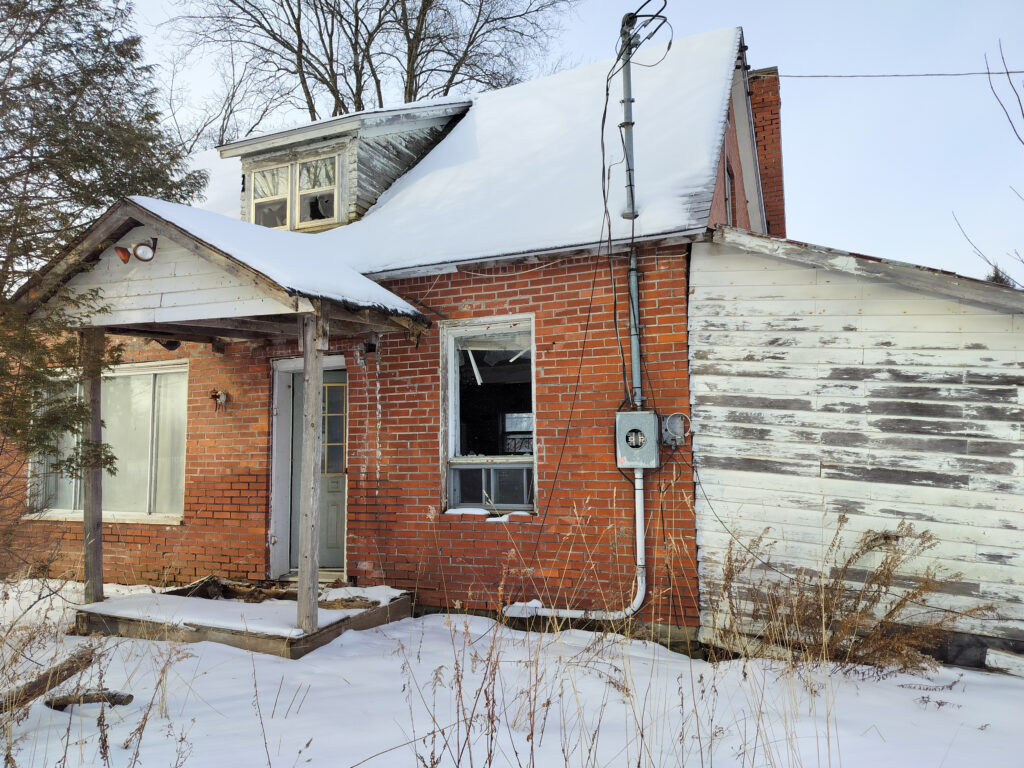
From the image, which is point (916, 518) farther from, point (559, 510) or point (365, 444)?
point (365, 444)

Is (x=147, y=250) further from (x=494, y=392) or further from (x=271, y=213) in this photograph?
(x=271, y=213)

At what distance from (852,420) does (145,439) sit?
7.90 metres

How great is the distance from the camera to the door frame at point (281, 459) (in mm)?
7238

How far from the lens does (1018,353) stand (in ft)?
15.2

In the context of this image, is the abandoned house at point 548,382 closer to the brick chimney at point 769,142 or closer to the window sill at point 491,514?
the window sill at point 491,514

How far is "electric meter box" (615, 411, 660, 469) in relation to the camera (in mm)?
5281

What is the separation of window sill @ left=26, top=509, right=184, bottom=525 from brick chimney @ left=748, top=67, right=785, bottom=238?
10.2 m

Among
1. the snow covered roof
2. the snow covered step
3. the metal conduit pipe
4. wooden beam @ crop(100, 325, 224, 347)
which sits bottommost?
the snow covered step

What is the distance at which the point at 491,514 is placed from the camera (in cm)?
616

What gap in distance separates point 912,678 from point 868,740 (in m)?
1.39

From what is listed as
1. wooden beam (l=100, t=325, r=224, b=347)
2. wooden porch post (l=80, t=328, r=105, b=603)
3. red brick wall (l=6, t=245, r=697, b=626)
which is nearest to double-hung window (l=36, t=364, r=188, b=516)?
red brick wall (l=6, t=245, r=697, b=626)

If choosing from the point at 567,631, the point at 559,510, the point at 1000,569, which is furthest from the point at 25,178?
the point at 1000,569

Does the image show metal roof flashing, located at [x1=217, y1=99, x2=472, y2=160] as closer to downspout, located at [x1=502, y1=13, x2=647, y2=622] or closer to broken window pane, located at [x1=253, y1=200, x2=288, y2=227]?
broken window pane, located at [x1=253, y1=200, x2=288, y2=227]

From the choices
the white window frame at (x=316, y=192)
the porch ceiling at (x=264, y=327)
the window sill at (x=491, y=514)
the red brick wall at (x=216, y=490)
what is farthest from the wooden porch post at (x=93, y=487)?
the window sill at (x=491, y=514)
